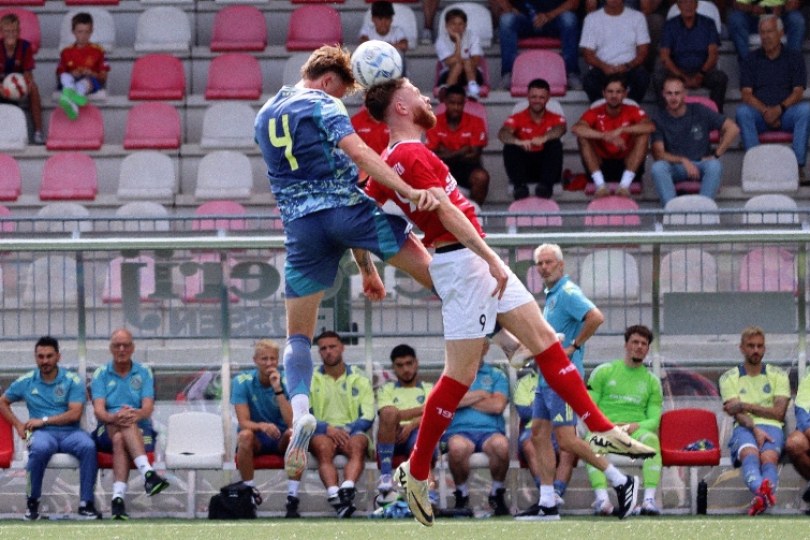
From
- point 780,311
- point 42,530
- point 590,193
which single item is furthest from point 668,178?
point 42,530

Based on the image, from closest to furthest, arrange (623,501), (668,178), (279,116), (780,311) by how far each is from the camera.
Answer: (279,116) < (623,501) < (780,311) < (668,178)

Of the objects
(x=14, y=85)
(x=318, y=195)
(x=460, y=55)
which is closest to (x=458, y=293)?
(x=318, y=195)

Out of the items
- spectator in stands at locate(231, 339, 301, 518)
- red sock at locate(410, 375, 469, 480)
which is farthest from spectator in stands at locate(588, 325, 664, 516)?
red sock at locate(410, 375, 469, 480)

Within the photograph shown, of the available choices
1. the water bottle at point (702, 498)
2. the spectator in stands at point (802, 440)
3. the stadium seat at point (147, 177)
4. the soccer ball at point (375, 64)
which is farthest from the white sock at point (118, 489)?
the stadium seat at point (147, 177)

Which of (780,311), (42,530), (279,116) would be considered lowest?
(42,530)

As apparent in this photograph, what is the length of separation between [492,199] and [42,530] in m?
6.51

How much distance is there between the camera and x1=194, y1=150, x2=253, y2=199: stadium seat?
574 inches

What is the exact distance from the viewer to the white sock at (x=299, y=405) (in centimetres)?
725

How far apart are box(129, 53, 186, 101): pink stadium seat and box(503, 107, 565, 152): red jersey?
339cm

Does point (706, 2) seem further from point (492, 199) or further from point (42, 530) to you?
point (42, 530)

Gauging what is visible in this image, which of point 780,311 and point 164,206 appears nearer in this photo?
point 780,311

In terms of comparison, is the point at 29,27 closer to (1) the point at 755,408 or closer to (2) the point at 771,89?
(2) the point at 771,89

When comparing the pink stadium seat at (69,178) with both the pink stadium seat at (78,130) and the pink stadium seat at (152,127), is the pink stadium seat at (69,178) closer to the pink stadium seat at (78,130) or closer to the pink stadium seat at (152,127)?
the pink stadium seat at (78,130)

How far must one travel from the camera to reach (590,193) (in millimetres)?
14312
